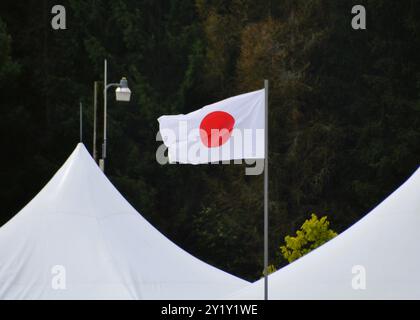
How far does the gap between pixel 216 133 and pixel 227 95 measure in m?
26.3

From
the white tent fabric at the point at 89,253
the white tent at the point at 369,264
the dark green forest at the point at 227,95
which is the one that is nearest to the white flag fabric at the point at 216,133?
the white tent at the point at 369,264

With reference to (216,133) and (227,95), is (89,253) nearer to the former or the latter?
(216,133)

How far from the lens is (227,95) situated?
139 feet

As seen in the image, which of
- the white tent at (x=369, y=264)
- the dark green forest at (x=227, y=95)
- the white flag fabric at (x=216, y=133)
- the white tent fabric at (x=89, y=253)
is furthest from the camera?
the dark green forest at (x=227, y=95)

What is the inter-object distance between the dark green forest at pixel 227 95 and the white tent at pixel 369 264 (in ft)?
68.2

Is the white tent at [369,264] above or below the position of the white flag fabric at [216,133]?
below

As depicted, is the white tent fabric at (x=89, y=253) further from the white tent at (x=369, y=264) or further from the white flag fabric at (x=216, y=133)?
the white flag fabric at (x=216, y=133)

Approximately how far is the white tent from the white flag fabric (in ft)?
6.99

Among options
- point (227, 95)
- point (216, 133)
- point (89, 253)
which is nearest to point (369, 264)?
point (216, 133)

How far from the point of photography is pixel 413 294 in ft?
53.7

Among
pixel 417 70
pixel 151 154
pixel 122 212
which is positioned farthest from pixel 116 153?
pixel 122 212

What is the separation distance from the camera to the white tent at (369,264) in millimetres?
16688

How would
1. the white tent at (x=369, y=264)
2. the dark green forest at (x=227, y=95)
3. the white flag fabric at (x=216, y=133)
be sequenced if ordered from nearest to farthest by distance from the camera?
1. the white flag fabric at (x=216, y=133)
2. the white tent at (x=369, y=264)
3. the dark green forest at (x=227, y=95)

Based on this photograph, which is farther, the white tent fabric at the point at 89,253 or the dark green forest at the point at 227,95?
the dark green forest at the point at 227,95
